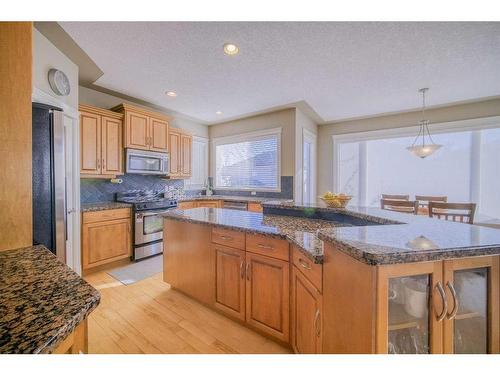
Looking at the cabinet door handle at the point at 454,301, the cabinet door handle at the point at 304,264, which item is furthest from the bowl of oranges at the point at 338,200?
the cabinet door handle at the point at 454,301

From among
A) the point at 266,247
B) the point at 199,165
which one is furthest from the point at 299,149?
the point at 266,247

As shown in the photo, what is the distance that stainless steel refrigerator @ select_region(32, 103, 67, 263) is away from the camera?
5.39 ft

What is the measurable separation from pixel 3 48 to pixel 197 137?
4.14 metres

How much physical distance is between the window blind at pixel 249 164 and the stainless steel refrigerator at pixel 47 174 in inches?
128

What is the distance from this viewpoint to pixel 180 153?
169 inches

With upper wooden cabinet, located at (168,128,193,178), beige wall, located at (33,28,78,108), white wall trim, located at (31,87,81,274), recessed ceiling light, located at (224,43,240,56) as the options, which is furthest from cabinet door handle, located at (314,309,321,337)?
upper wooden cabinet, located at (168,128,193,178)

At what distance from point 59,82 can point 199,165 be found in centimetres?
301

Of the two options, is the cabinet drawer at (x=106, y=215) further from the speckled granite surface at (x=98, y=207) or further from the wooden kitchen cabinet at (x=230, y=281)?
the wooden kitchen cabinet at (x=230, y=281)

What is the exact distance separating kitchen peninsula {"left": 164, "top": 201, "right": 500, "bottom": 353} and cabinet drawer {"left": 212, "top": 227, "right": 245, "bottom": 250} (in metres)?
0.16

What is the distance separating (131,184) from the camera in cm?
375

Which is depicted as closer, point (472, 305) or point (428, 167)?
point (472, 305)

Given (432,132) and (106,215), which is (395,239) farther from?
(432,132)

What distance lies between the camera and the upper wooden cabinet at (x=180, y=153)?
414 cm
